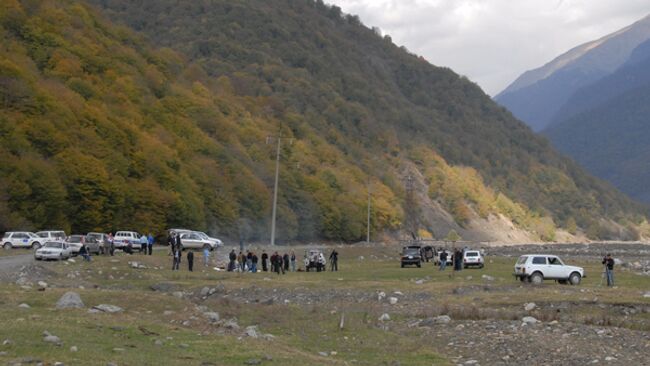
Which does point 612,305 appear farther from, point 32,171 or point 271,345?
point 32,171

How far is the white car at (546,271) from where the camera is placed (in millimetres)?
40500

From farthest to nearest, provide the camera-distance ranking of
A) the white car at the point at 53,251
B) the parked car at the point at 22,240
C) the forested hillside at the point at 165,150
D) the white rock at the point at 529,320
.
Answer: the forested hillside at the point at 165,150, the parked car at the point at 22,240, the white car at the point at 53,251, the white rock at the point at 529,320

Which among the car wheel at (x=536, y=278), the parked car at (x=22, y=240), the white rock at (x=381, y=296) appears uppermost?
the parked car at (x=22, y=240)

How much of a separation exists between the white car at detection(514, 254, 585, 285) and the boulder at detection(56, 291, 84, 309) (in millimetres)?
24393

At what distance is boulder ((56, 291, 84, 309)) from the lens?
22.8 meters

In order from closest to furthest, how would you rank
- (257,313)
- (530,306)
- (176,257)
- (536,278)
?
(257,313) → (530,306) → (536,278) → (176,257)

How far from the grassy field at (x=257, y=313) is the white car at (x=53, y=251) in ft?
7.54

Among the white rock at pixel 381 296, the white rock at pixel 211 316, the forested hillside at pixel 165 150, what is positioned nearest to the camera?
the white rock at pixel 211 316

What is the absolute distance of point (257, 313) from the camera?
27.8 meters

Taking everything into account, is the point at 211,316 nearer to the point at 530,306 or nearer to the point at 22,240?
the point at 530,306

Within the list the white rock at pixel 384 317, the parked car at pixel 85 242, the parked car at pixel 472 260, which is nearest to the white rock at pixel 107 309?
the white rock at pixel 384 317

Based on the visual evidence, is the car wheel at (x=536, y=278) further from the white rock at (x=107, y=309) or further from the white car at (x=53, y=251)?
the white car at (x=53, y=251)

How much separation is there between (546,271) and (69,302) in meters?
25.5

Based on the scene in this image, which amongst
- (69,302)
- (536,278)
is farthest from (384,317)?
(536,278)
